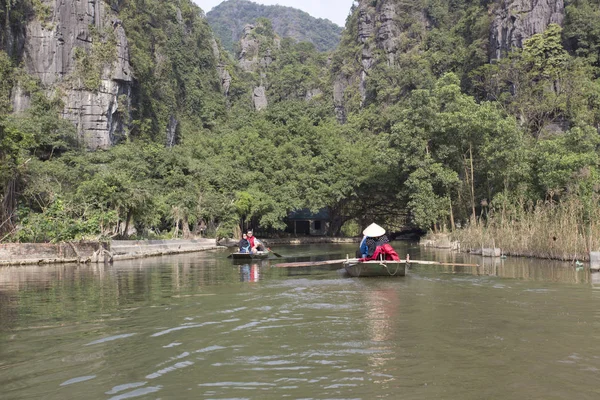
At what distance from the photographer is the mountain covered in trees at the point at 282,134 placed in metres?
26.2

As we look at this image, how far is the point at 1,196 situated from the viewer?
22.1 meters

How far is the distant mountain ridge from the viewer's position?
155 metres

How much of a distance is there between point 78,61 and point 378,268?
120ft

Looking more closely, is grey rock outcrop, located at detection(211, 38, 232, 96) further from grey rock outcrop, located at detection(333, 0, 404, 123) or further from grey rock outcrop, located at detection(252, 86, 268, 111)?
grey rock outcrop, located at detection(333, 0, 404, 123)

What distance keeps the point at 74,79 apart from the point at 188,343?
40463 mm

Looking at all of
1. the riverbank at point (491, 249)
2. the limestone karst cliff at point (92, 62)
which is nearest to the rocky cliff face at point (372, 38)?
the limestone karst cliff at point (92, 62)

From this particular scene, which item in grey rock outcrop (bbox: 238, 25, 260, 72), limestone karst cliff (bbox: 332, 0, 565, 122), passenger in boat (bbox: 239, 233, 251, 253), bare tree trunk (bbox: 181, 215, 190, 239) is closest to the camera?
passenger in boat (bbox: 239, 233, 251, 253)

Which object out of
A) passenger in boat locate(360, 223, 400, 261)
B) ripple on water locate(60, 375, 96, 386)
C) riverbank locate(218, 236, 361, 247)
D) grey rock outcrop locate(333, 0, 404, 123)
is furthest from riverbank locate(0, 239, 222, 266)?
grey rock outcrop locate(333, 0, 404, 123)

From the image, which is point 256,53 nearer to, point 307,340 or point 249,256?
point 249,256

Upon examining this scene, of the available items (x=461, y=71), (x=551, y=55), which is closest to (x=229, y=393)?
(x=551, y=55)

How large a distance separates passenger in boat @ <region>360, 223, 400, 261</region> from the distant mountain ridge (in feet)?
432

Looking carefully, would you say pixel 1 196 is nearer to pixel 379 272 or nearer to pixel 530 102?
pixel 379 272

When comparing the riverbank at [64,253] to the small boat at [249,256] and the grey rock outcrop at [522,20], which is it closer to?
the small boat at [249,256]

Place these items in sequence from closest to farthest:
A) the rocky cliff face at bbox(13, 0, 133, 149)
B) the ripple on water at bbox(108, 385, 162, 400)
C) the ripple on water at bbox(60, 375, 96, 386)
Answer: the ripple on water at bbox(108, 385, 162, 400) < the ripple on water at bbox(60, 375, 96, 386) < the rocky cliff face at bbox(13, 0, 133, 149)
